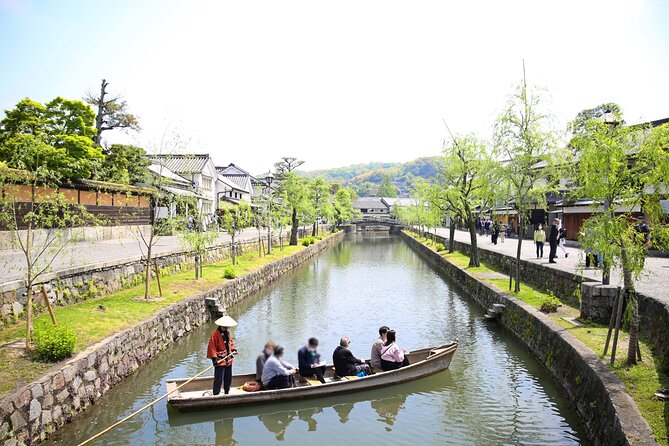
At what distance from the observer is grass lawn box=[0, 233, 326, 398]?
10.0 metres

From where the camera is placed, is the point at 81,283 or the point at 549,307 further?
the point at 549,307

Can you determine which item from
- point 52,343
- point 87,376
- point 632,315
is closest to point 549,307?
point 632,315

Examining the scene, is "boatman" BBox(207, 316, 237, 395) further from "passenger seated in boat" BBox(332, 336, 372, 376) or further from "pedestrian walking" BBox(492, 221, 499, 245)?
"pedestrian walking" BBox(492, 221, 499, 245)

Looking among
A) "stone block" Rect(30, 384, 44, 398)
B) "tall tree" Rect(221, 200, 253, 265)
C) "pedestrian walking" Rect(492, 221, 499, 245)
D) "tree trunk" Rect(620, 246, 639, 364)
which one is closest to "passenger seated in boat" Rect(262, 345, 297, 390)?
"stone block" Rect(30, 384, 44, 398)

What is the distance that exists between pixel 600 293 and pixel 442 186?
20340 millimetres

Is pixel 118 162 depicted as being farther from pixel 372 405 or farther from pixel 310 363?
pixel 372 405

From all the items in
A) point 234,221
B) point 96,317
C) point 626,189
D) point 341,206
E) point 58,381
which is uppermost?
point 341,206

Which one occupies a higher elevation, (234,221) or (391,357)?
(234,221)

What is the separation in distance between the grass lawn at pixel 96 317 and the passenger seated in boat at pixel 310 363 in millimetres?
5203

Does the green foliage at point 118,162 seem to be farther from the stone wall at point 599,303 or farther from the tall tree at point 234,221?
the stone wall at point 599,303

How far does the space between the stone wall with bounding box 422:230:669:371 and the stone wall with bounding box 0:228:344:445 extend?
11790 mm

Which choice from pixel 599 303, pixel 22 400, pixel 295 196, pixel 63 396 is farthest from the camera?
pixel 295 196

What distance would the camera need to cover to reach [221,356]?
37.8 feet

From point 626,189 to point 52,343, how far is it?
1308 centimetres
